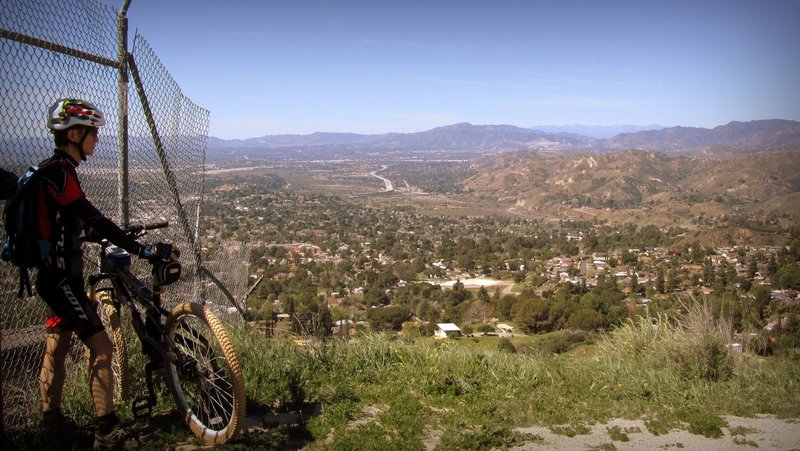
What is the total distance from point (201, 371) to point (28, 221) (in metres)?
1.39

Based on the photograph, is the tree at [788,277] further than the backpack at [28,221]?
Yes

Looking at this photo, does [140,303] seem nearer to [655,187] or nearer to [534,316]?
[534,316]

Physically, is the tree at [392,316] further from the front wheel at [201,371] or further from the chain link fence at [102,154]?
the front wheel at [201,371]

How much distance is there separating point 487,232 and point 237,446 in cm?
6986

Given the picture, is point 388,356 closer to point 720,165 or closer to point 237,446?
point 237,446

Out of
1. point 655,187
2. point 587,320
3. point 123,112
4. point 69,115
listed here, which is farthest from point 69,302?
point 655,187

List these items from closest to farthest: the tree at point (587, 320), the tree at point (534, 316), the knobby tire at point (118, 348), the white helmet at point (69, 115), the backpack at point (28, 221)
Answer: the backpack at point (28, 221)
the white helmet at point (69, 115)
the knobby tire at point (118, 348)
the tree at point (587, 320)
the tree at point (534, 316)

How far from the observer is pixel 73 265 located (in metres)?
3.09

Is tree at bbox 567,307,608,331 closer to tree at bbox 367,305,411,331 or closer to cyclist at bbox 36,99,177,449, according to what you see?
tree at bbox 367,305,411,331

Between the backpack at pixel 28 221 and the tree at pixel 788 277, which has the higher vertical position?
the backpack at pixel 28 221

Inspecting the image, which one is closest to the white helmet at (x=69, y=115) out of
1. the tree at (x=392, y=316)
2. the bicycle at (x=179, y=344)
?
Result: the bicycle at (x=179, y=344)

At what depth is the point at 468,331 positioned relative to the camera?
23.7 metres

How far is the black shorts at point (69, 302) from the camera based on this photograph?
9.92 feet

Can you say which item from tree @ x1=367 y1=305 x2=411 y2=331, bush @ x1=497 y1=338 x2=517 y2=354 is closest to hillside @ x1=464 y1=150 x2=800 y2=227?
tree @ x1=367 y1=305 x2=411 y2=331
